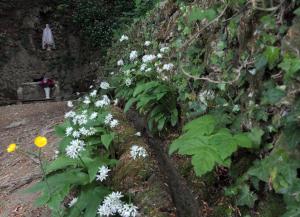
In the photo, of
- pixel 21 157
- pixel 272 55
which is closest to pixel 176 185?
pixel 272 55

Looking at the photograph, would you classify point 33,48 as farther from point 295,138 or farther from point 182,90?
point 295,138

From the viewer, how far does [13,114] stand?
9773 millimetres

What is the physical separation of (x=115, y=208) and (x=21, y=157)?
3136 mm

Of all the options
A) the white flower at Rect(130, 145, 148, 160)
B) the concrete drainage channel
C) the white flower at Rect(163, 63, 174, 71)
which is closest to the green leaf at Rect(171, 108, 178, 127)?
the concrete drainage channel

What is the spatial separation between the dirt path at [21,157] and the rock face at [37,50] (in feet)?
33.6

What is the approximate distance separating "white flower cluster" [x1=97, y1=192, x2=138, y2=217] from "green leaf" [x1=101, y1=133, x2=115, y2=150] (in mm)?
793

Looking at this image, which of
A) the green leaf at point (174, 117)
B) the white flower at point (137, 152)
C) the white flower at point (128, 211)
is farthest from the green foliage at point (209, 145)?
the green leaf at point (174, 117)

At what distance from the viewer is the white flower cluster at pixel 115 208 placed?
2.98 metres

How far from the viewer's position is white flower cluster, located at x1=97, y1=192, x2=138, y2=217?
2.98 m

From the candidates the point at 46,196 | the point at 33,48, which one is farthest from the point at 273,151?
the point at 33,48

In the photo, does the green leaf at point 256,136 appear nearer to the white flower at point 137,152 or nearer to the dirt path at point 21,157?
the white flower at point 137,152

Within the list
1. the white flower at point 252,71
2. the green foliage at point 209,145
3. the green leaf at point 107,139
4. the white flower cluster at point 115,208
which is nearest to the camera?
the green foliage at point 209,145

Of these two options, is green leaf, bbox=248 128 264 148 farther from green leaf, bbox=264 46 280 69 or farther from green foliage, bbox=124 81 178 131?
green foliage, bbox=124 81 178 131

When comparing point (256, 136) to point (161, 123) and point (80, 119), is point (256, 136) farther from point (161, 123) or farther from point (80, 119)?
point (80, 119)
